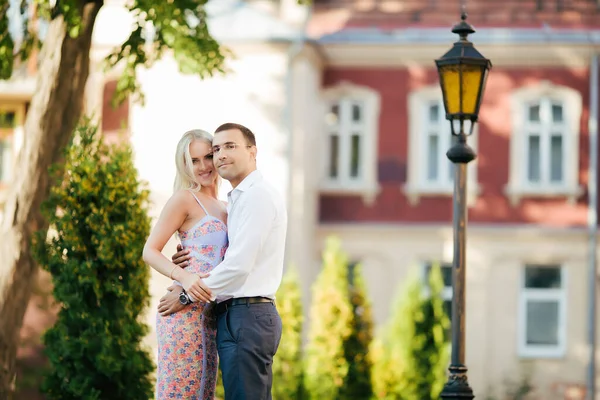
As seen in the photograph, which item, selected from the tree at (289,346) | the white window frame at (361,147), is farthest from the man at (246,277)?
the white window frame at (361,147)

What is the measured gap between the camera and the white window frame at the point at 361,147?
23844 millimetres

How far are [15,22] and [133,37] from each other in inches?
331

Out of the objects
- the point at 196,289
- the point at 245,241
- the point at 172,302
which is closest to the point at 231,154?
the point at 245,241

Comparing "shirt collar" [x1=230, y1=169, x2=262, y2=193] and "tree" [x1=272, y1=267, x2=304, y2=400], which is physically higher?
"shirt collar" [x1=230, y1=169, x2=262, y2=193]

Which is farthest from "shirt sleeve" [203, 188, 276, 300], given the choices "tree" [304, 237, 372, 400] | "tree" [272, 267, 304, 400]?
"tree" [304, 237, 372, 400]

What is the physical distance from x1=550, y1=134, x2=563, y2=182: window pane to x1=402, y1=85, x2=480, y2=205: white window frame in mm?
1434

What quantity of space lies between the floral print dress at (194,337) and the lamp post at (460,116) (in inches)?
117

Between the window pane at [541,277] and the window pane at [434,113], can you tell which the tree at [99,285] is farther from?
the window pane at [541,277]

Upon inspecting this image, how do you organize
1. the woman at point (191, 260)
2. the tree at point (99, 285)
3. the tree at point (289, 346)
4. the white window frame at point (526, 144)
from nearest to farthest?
the woman at point (191, 260)
the tree at point (99, 285)
the tree at point (289, 346)
the white window frame at point (526, 144)

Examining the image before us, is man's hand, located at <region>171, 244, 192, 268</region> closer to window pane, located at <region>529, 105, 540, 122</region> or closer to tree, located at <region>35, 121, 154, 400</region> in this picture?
tree, located at <region>35, 121, 154, 400</region>

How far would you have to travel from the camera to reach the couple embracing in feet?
20.7

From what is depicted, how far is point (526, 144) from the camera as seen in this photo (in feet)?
78.1

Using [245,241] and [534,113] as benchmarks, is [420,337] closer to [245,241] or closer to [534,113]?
[534,113]

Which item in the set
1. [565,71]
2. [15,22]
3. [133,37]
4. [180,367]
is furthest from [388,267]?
[180,367]
